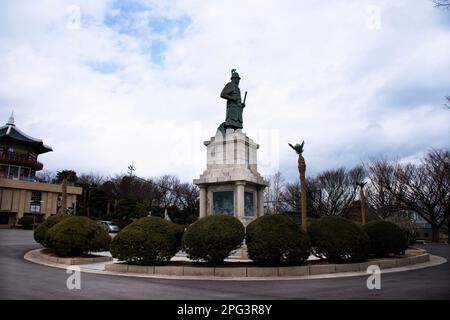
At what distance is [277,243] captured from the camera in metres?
11.1

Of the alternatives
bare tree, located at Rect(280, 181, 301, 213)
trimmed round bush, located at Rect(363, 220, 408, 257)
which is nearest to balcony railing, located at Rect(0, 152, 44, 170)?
bare tree, located at Rect(280, 181, 301, 213)

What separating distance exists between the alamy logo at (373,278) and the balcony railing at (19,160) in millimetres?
59246

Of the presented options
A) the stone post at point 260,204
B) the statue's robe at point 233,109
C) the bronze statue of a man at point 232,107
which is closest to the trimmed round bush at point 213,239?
the stone post at point 260,204

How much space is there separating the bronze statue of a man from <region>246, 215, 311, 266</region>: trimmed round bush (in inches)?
407

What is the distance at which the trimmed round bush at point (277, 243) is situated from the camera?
11180 millimetres

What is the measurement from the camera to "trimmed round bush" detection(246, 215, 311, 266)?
11.2 m

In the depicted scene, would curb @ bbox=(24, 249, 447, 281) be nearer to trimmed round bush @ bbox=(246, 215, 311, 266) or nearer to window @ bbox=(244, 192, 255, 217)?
trimmed round bush @ bbox=(246, 215, 311, 266)

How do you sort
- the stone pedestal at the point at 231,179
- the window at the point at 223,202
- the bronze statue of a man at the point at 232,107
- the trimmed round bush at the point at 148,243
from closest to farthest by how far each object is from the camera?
the trimmed round bush at the point at 148,243, the stone pedestal at the point at 231,179, the window at the point at 223,202, the bronze statue of a man at the point at 232,107

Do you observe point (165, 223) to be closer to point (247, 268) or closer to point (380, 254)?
point (247, 268)

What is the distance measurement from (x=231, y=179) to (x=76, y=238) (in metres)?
8.14

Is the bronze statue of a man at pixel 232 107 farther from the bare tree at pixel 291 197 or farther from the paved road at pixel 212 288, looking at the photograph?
the bare tree at pixel 291 197

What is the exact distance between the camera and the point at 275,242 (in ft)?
36.6
